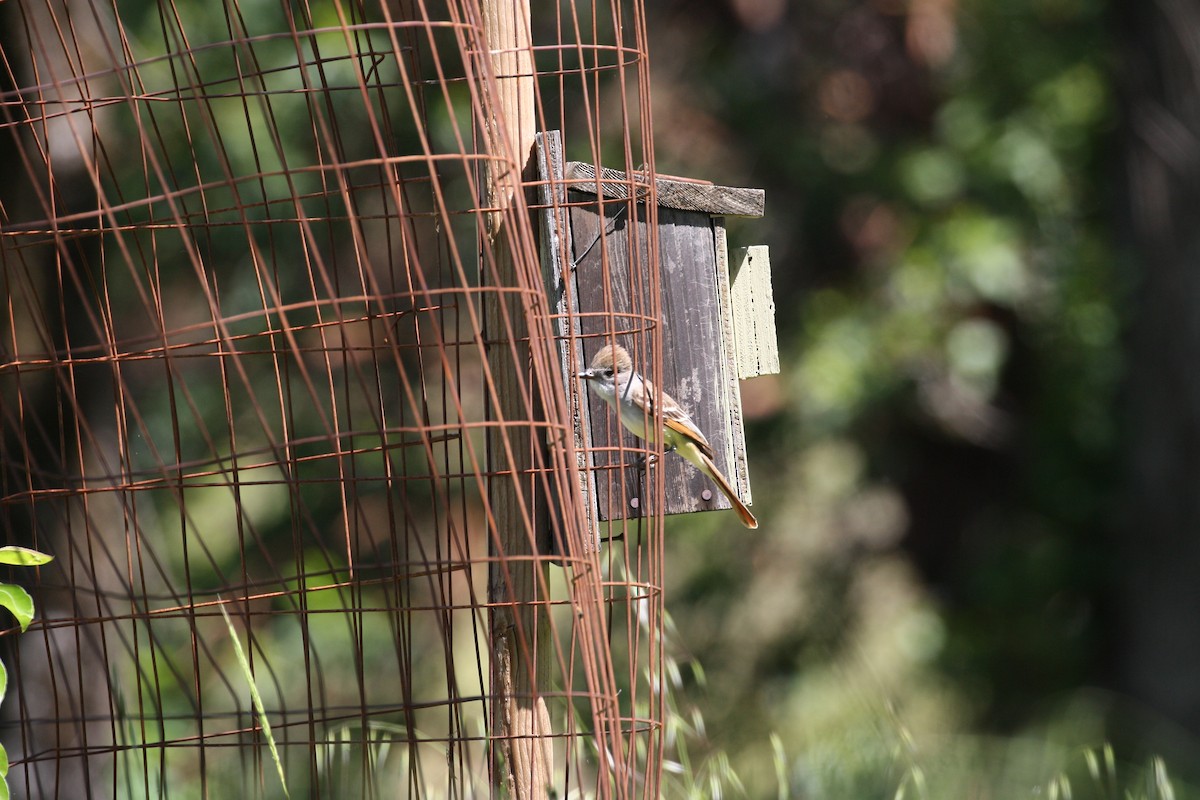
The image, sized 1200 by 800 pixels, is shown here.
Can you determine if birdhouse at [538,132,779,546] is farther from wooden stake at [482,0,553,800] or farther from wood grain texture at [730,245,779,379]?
wooden stake at [482,0,553,800]

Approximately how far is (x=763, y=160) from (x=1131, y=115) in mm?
2232

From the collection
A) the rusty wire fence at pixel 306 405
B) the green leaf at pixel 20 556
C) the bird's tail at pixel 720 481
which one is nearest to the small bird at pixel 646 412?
the bird's tail at pixel 720 481

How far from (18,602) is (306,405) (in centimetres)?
646

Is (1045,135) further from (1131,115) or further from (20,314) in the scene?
(20,314)

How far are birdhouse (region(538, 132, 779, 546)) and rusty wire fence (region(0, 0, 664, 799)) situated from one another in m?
0.09

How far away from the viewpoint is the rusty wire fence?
2715mm

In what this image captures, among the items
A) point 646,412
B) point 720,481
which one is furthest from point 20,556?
point 720,481

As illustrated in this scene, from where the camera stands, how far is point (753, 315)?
384cm

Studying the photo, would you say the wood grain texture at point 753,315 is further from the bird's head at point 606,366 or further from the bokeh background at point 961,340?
the bokeh background at point 961,340

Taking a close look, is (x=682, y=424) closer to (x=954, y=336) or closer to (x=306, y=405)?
(x=954, y=336)

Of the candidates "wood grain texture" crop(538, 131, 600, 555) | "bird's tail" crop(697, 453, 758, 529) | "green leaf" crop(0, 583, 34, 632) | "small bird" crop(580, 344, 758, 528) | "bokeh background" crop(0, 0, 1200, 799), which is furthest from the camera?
"bokeh background" crop(0, 0, 1200, 799)

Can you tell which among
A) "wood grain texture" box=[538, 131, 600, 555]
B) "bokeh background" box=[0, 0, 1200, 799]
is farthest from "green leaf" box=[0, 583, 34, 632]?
"bokeh background" box=[0, 0, 1200, 799]

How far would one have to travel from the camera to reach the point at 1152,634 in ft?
25.4

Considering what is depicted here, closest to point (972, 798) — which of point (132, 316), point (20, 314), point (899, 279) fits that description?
point (899, 279)
